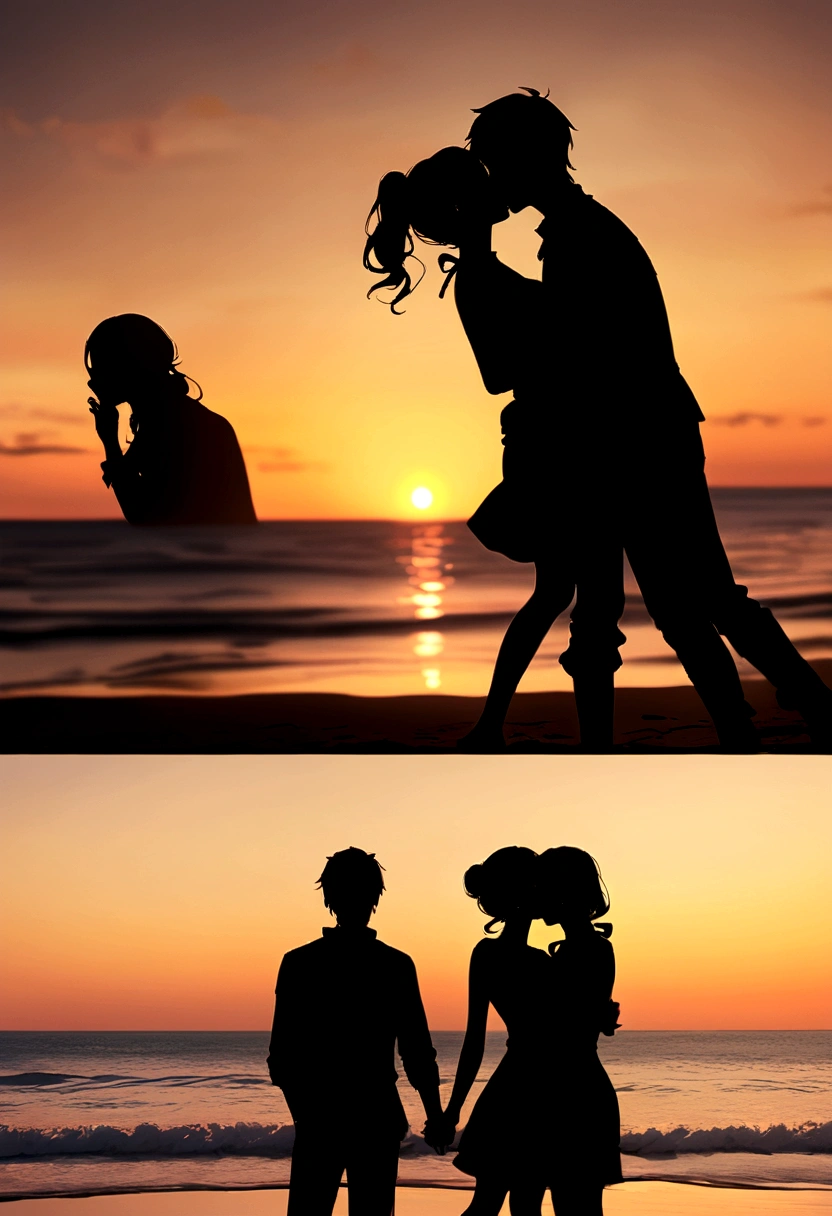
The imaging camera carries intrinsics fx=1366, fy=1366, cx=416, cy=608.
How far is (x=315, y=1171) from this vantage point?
8.52 feet

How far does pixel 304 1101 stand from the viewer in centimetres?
263

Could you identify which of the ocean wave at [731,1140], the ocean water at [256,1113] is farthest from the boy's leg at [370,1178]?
the ocean wave at [731,1140]

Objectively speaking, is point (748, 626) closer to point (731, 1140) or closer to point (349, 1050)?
point (349, 1050)

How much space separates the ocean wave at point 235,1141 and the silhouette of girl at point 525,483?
533 centimetres

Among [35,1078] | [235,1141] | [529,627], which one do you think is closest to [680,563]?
[529,627]

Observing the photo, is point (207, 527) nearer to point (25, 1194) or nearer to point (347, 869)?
point (347, 869)

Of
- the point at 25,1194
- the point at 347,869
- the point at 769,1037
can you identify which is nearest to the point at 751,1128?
the point at 25,1194

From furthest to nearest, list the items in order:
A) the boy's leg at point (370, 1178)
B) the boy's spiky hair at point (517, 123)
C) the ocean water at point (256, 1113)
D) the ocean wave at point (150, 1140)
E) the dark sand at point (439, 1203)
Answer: the ocean wave at point (150, 1140) < the ocean water at point (256, 1113) < the dark sand at point (439, 1203) < the boy's spiky hair at point (517, 123) < the boy's leg at point (370, 1178)

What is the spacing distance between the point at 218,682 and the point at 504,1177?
166cm

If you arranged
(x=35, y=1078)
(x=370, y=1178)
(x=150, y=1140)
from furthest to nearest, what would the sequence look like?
(x=35, y=1078) → (x=150, y=1140) → (x=370, y=1178)

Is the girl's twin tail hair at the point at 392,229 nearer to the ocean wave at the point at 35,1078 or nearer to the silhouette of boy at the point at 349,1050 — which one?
the silhouette of boy at the point at 349,1050

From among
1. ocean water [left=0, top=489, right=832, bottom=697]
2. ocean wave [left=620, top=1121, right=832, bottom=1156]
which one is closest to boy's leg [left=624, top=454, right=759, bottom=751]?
ocean water [left=0, top=489, right=832, bottom=697]

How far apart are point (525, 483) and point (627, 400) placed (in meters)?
0.31

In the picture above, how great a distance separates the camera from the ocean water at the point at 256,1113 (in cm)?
715
